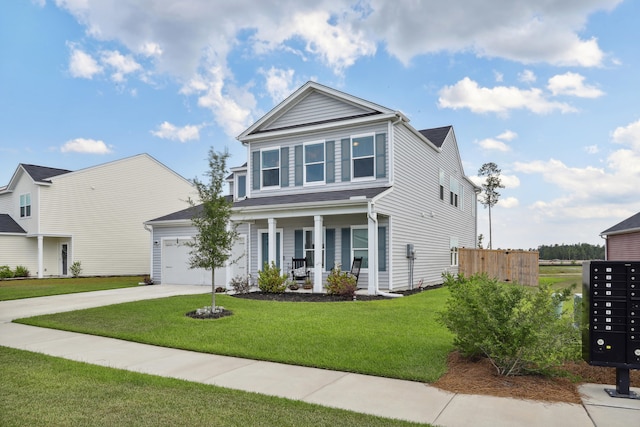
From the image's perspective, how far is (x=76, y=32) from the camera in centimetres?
1577

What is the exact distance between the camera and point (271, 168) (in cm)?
1772

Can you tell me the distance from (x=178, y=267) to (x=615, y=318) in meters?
18.2

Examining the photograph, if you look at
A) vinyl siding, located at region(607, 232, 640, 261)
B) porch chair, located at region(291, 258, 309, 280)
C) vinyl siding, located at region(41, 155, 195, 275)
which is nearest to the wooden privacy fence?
vinyl siding, located at region(607, 232, 640, 261)

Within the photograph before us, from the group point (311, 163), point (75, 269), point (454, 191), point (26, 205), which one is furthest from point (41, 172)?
point (454, 191)

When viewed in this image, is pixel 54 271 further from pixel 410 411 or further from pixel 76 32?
pixel 410 411

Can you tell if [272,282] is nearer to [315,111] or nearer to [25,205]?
[315,111]

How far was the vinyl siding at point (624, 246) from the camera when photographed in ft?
72.5

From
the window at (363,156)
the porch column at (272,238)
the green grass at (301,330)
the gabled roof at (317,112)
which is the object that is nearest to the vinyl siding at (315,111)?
the gabled roof at (317,112)

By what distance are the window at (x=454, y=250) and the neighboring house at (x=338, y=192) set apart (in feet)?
9.10

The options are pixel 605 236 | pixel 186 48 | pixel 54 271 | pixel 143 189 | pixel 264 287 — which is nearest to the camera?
pixel 264 287

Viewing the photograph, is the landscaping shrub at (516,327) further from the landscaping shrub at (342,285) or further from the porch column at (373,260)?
the porch column at (373,260)

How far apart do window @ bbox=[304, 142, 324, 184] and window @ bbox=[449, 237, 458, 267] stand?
9.10 meters

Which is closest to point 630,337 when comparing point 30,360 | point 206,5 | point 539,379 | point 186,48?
point 539,379

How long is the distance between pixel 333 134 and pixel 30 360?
1217 centimetres
